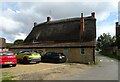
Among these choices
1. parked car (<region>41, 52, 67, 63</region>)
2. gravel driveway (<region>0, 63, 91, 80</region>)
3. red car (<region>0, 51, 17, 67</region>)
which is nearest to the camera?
gravel driveway (<region>0, 63, 91, 80</region>)

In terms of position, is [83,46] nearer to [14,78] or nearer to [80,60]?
[80,60]

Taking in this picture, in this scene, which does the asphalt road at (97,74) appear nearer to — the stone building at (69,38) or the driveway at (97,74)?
the driveway at (97,74)

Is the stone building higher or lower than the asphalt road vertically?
higher

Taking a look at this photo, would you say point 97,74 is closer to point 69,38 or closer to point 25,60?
point 25,60

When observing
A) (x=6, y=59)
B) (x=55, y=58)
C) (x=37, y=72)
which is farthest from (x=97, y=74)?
(x=55, y=58)

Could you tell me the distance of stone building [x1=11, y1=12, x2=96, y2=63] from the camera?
3491cm

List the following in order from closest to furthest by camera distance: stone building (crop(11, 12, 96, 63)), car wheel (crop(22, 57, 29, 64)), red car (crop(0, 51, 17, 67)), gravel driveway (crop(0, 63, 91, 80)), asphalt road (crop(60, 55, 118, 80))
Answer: gravel driveway (crop(0, 63, 91, 80)), asphalt road (crop(60, 55, 118, 80)), red car (crop(0, 51, 17, 67)), car wheel (crop(22, 57, 29, 64)), stone building (crop(11, 12, 96, 63))

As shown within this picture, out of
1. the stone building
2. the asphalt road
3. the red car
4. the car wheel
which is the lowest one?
the asphalt road

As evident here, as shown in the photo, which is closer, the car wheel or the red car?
the red car

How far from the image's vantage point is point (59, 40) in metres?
44.8

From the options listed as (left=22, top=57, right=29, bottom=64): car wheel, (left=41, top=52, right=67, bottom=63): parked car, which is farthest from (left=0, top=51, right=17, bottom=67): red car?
(left=41, top=52, right=67, bottom=63): parked car

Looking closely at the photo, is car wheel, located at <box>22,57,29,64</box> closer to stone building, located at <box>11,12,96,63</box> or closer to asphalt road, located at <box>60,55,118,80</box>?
asphalt road, located at <box>60,55,118,80</box>

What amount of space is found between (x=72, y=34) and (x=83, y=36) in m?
2.96

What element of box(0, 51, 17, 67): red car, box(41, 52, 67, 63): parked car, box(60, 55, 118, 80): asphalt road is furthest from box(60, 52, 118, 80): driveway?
box(41, 52, 67, 63): parked car
